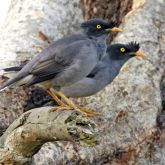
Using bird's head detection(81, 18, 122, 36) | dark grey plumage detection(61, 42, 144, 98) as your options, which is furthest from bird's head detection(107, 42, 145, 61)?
bird's head detection(81, 18, 122, 36)

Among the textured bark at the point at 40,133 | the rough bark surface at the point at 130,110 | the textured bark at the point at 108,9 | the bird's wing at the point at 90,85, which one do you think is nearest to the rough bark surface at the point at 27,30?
the textured bark at the point at 108,9

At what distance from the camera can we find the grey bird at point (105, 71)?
7.53 metres

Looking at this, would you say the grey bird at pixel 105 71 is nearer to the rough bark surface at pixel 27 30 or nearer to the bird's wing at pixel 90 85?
the bird's wing at pixel 90 85

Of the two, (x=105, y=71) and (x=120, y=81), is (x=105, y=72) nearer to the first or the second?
(x=105, y=71)

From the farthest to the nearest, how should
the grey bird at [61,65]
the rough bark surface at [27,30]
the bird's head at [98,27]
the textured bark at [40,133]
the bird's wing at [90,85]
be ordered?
the bird's wing at [90,85]
the rough bark surface at [27,30]
the bird's head at [98,27]
the grey bird at [61,65]
the textured bark at [40,133]

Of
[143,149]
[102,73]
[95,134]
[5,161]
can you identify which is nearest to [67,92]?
[102,73]

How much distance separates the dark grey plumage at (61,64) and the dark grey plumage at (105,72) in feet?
3.15

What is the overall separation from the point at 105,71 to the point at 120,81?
0.81ft

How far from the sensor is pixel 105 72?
7816mm

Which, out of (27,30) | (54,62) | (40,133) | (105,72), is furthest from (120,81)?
(40,133)

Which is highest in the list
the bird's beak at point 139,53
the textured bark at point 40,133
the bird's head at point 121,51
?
the textured bark at point 40,133

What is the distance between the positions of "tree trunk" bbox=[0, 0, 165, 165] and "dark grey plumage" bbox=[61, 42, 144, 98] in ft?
0.32

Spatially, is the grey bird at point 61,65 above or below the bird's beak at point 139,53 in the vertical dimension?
above

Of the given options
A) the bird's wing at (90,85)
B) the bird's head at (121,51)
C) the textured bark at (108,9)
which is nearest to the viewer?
the bird's wing at (90,85)
